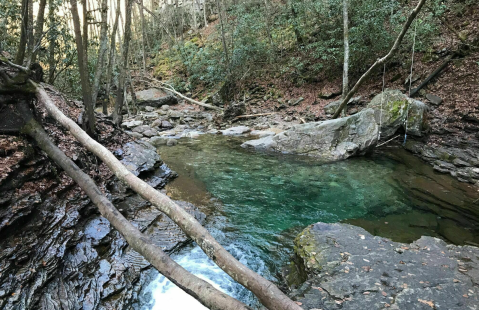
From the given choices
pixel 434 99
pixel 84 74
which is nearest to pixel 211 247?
pixel 84 74

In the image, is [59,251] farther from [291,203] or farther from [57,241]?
[291,203]

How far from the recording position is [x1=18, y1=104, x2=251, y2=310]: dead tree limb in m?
2.04

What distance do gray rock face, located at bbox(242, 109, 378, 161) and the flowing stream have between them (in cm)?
50

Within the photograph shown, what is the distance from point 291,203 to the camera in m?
6.57

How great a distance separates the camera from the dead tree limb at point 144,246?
2.04 meters

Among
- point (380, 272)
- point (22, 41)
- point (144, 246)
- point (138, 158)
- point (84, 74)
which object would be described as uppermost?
point (22, 41)

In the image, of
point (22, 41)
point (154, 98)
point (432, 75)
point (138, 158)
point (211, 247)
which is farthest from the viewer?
point (154, 98)

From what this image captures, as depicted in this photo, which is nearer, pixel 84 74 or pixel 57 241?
pixel 57 241

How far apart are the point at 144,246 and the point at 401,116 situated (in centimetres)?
1019

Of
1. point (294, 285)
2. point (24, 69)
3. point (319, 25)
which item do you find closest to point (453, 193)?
point (294, 285)

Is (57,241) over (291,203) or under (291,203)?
over

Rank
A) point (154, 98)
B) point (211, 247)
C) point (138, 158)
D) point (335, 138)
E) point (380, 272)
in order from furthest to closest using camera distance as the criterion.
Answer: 1. point (154, 98)
2. point (335, 138)
3. point (138, 158)
4. point (380, 272)
5. point (211, 247)

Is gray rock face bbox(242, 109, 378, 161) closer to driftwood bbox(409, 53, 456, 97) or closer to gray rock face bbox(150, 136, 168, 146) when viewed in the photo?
driftwood bbox(409, 53, 456, 97)

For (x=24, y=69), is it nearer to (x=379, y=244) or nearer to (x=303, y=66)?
(x=379, y=244)
